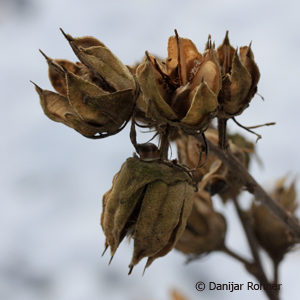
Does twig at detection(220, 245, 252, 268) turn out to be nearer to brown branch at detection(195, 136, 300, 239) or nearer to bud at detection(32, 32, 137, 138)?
brown branch at detection(195, 136, 300, 239)

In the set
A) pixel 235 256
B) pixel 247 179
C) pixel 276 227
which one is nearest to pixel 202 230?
pixel 235 256

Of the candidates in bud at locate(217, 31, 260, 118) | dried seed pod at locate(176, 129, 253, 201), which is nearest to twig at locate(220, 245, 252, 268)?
dried seed pod at locate(176, 129, 253, 201)

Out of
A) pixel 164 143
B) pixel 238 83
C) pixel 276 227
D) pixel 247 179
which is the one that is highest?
pixel 238 83

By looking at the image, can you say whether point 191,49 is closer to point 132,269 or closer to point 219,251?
point 132,269

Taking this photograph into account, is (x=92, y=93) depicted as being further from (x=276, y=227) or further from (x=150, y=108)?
(x=276, y=227)

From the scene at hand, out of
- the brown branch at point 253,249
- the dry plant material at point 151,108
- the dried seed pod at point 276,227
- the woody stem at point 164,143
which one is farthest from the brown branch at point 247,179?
the dried seed pod at point 276,227
